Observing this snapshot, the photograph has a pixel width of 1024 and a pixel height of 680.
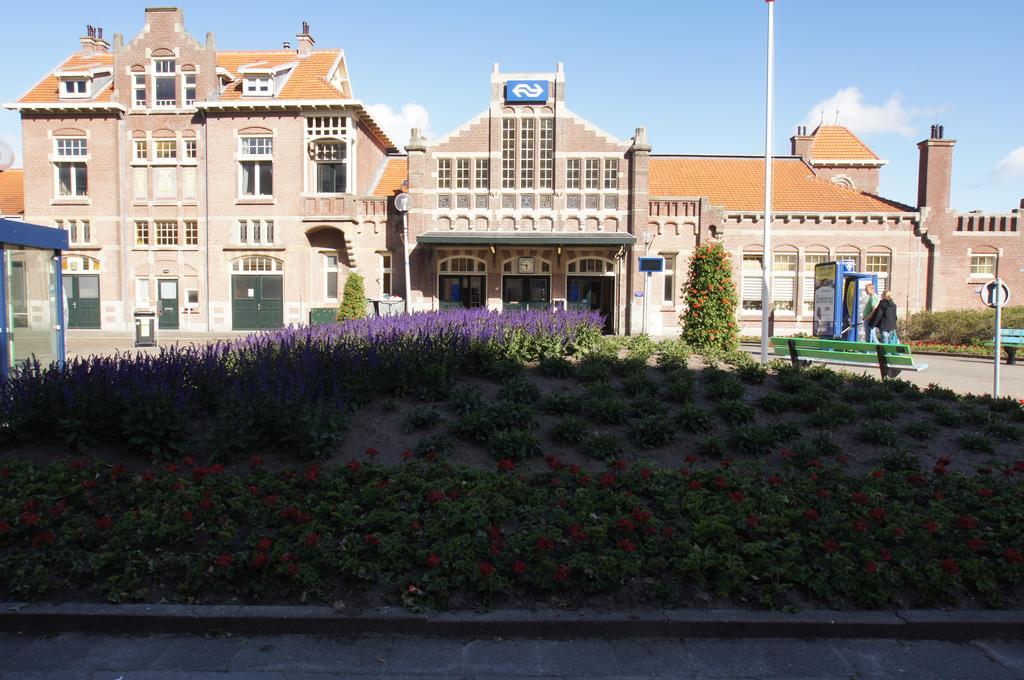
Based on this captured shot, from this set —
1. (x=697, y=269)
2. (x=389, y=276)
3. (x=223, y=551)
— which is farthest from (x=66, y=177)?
(x=223, y=551)

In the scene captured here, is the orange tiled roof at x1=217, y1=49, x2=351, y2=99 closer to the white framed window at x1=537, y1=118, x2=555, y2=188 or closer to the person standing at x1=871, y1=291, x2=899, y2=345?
the white framed window at x1=537, y1=118, x2=555, y2=188

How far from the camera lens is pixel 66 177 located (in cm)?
3125

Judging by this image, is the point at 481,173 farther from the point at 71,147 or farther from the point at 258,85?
the point at 71,147

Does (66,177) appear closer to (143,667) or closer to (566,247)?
(566,247)

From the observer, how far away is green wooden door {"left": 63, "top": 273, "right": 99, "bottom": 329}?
102 feet

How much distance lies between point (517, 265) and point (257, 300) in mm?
11328

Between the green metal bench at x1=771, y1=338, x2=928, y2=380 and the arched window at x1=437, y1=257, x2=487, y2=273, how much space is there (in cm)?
1730

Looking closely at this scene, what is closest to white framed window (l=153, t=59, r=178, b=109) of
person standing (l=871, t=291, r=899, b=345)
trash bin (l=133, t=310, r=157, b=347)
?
trash bin (l=133, t=310, r=157, b=347)

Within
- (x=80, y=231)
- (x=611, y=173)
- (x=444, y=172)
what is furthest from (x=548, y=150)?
(x=80, y=231)

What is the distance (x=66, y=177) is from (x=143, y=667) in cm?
3361

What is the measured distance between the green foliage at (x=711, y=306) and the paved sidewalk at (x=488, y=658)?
8.25 metres

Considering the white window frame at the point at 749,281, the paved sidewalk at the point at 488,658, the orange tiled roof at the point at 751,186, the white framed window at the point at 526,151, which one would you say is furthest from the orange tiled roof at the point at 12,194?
the paved sidewalk at the point at 488,658

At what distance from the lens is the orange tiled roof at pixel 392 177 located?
105 ft

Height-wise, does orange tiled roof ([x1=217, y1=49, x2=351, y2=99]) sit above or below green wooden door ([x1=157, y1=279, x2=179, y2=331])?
above
